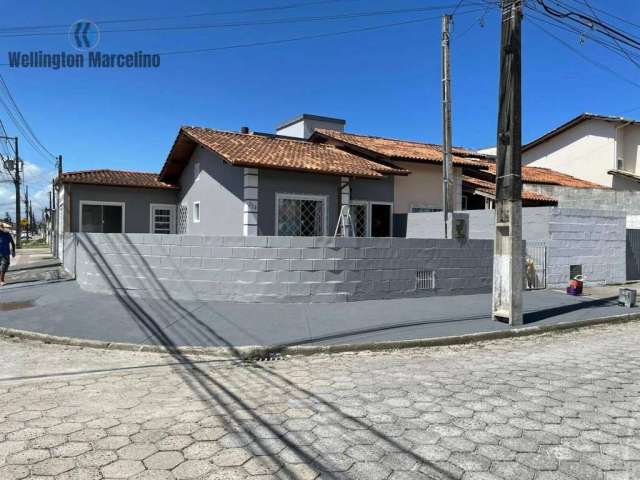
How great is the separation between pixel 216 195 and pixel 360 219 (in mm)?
4691

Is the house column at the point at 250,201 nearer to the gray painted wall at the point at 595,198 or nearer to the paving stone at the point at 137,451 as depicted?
the paving stone at the point at 137,451

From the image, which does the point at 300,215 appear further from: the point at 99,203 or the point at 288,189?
the point at 99,203

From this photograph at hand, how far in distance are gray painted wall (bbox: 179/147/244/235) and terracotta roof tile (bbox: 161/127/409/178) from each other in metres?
0.57

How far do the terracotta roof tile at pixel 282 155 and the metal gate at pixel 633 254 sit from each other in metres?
7.34

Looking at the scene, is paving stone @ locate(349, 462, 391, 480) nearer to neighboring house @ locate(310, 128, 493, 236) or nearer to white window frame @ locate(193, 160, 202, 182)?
neighboring house @ locate(310, 128, 493, 236)

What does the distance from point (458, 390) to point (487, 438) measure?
3.74 ft

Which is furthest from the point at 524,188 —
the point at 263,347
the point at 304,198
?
the point at 263,347

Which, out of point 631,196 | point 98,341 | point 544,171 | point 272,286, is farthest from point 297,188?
point 544,171

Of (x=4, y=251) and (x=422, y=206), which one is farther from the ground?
(x=422, y=206)

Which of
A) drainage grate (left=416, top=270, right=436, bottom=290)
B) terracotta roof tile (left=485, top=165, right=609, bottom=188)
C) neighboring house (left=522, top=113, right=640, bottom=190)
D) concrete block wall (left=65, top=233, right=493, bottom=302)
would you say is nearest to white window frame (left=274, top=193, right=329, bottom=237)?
concrete block wall (left=65, top=233, right=493, bottom=302)

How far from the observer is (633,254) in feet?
47.4

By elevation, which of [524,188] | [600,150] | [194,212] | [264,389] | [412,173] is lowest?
[264,389]

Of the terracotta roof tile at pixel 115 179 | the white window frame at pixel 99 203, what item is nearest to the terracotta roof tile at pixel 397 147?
the terracotta roof tile at pixel 115 179

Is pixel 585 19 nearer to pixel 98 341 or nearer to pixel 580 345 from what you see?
pixel 580 345
